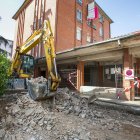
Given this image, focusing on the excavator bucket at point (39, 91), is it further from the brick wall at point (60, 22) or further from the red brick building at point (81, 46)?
the brick wall at point (60, 22)

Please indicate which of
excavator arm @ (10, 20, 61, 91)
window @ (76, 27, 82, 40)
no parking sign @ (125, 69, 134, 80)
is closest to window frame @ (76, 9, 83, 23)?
window @ (76, 27, 82, 40)

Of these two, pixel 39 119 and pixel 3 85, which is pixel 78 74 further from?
pixel 39 119

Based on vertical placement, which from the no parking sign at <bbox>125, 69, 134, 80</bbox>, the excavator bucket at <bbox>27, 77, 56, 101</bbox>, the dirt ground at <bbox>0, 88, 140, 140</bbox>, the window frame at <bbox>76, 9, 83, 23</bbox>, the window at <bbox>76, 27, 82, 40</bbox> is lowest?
the dirt ground at <bbox>0, 88, 140, 140</bbox>

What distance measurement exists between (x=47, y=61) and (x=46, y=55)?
383 mm

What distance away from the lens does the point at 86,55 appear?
13.5 meters

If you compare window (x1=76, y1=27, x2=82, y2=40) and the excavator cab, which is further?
window (x1=76, y1=27, x2=82, y2=40)

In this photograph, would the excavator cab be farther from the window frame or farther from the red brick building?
the window frame

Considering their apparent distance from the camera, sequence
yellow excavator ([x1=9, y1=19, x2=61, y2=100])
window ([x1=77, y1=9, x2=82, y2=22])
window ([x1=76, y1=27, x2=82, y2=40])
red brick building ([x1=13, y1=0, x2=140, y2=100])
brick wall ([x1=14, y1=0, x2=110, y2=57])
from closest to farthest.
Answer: yellow excavator ([x1=9, y1=19, x2=61, y2=100]) → red brick building ([x1=13, y1=0, x2=140, y2=100]) → brick wall ([x1=14, y1=0, x2=110, y2=57]) → window ([x1=76, y1=27, x2=82, y2=40]) → window ([x1=77, y1=9, x2=82, y2=22])

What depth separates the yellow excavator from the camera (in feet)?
24.9

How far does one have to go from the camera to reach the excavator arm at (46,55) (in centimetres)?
783

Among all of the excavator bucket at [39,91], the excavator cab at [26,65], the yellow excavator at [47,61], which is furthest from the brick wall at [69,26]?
the excavator bucket at [39,91]

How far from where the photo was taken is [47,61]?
8.50 m

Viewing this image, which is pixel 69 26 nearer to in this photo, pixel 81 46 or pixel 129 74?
pixel 81 46

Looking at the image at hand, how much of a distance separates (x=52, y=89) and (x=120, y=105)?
151 inches
